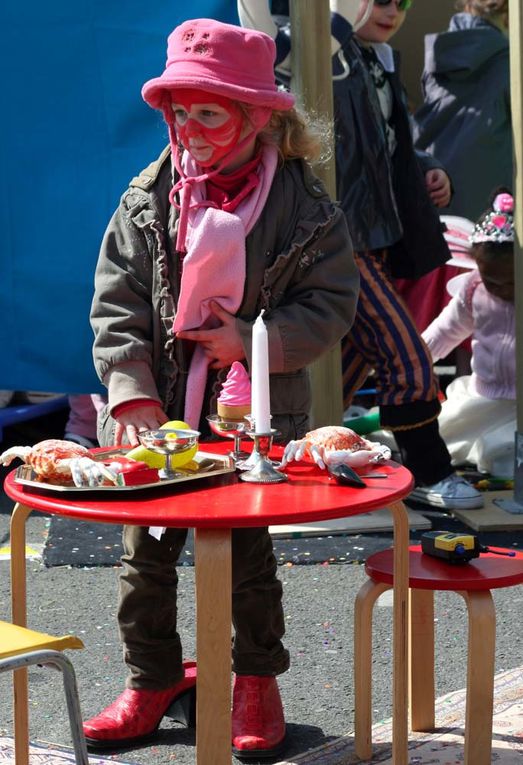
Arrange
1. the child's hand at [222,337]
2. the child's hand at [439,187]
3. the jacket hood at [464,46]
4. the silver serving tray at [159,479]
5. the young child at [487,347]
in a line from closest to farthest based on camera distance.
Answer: the silver serving tray at [159,479]
the child's hand at [222,337]
the child's hand at [439,187]
the young child at [487,347]
the jacket hood at [464,46]

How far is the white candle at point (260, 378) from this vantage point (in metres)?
2.57

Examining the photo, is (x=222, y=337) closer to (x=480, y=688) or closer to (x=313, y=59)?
(x=480, y=688)

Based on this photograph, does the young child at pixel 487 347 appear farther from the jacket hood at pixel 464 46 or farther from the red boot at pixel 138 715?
the red boot at pixel 138 715

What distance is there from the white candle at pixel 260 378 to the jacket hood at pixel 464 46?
19.4 feet

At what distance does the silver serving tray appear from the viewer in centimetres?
246

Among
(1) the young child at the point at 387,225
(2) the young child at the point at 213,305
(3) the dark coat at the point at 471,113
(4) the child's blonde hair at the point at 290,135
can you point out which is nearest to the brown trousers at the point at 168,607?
(2) the young child at the point at 213,305

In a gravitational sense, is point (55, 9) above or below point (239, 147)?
above

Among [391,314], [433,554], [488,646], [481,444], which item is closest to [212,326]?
[433,554]

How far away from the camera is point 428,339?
664 cm

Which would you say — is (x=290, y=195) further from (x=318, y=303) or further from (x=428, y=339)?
(x=428, y=339)

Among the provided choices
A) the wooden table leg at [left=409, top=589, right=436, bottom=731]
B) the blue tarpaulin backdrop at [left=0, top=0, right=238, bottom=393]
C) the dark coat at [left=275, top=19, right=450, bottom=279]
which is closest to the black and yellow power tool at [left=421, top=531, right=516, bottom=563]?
the wooden table leg at [left=409, top=589, right=436, bottom=731]

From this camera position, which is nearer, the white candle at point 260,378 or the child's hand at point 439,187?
the white candle at point 260,378

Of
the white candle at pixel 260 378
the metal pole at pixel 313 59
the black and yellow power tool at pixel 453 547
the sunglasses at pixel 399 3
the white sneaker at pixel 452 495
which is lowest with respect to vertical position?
the white sneaker at pixel 452 495

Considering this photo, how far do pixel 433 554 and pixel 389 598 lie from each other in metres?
1.24
